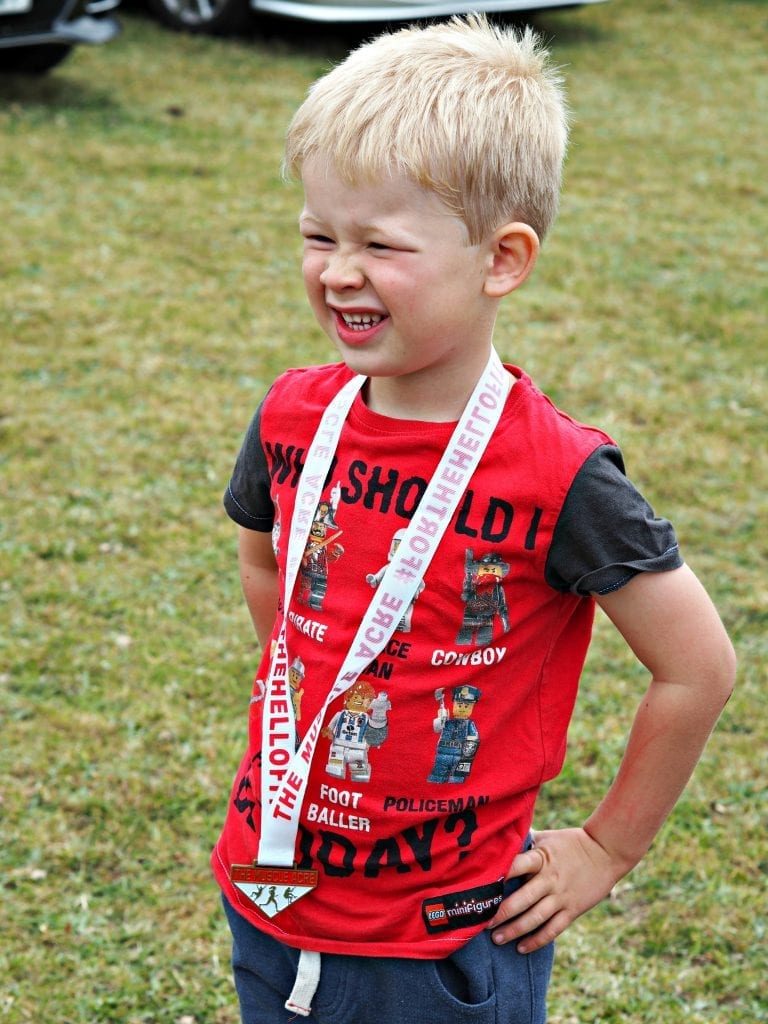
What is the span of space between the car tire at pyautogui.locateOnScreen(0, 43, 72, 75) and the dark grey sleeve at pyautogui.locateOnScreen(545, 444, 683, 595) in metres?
7.97

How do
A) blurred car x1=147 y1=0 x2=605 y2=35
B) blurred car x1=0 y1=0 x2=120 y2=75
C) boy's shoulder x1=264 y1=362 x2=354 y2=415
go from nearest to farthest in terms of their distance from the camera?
Result: boy's shoulder x1=264 y1=362 x2=354 y2=415, blurred car x1=0 y1=0 x2=120 y2=75, blurred car x1=147 y1=0 x2=605 y2=35

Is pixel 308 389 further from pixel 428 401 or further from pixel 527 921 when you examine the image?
pixel 527 921

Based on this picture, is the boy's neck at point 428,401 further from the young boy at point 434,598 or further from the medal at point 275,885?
the medal at point 275,885

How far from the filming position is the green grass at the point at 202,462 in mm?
2900

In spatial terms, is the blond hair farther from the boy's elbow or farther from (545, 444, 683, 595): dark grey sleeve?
the boy's elbow

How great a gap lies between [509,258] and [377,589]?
1.41 ft

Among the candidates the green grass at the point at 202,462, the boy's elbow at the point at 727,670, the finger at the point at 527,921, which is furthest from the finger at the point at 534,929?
the green grass at the point at 202,462

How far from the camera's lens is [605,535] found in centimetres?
151

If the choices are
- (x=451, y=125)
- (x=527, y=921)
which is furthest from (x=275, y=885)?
(x=451, y=125)

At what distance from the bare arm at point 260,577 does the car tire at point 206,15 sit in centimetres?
861

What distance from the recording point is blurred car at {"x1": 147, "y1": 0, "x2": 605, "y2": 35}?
8.84 m

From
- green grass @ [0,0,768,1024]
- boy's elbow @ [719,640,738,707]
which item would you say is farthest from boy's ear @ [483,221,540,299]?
green grass @ [0,0,768,1024]

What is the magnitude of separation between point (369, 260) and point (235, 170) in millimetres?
6453

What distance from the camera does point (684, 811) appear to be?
3299 mm
